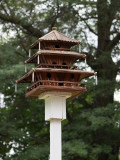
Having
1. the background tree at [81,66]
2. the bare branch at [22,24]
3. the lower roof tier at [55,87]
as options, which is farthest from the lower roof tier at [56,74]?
the bare branch at [22,24]

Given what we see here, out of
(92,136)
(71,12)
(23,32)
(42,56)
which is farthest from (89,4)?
(42,56)

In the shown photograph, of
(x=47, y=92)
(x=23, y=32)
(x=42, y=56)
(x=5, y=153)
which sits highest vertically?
(x=23, y=32)

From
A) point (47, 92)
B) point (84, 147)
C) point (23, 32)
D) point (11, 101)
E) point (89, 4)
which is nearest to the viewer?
point (47, 92)

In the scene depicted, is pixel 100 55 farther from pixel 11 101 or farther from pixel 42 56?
pixel 42 56

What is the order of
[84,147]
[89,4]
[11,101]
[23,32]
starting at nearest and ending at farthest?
[84,147] < [89,4] < [23,32] < [11,101]

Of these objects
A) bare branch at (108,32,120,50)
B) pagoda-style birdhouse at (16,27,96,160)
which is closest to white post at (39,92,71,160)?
pagoda-style birdhouse at (16,27,96,160)

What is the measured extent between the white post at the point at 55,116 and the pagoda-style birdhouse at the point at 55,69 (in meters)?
0.14

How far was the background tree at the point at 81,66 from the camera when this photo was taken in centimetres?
1127

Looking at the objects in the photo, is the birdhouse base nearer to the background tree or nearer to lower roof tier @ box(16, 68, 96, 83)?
lower roof tier @ box(16, 68, 96, 83)

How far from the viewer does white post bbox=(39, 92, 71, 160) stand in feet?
22.1

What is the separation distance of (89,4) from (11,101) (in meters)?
4.32

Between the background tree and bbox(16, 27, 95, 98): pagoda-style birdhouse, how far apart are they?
3650 mm

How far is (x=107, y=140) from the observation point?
1244 centimetres

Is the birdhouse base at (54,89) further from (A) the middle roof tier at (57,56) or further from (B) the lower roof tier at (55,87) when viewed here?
(A) the middle roof tier at (57,56)
